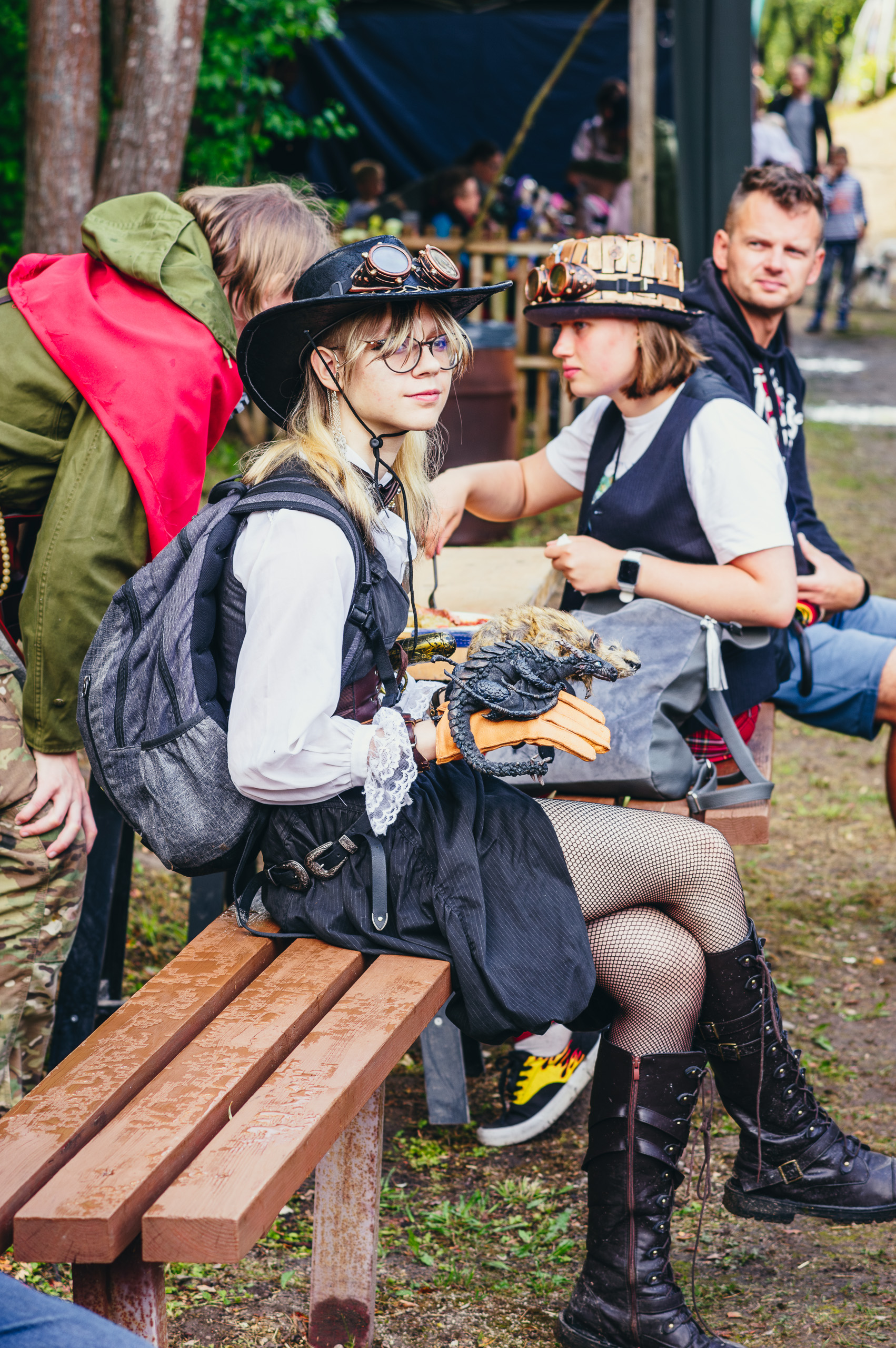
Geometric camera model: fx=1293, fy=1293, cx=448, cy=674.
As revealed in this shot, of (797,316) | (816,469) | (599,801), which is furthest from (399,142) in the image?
(599,801)

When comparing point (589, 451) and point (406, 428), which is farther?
point (589, 451)

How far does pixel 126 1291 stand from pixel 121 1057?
12.7 inches

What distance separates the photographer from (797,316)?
719 inches

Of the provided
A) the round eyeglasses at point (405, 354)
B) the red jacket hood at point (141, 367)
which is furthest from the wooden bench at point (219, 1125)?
the round eyeglasses at point (405, 354)

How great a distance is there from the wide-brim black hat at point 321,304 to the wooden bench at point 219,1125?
96 centimetres

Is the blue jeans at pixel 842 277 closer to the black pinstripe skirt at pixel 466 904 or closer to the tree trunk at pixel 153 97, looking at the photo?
the tree trunk at pixel 153 97

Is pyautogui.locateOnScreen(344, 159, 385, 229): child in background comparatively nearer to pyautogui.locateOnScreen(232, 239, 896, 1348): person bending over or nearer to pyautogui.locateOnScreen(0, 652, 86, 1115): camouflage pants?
pyautogui.locateOnScreen(232, 239, 896, 1348): person bending over

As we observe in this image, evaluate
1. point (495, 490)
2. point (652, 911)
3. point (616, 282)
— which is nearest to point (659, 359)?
point (616, 282)

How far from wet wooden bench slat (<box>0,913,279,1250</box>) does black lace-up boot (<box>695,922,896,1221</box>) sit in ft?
2.56

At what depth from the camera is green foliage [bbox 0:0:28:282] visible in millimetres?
Answer: 7367

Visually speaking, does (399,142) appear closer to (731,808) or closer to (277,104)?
(277,104)

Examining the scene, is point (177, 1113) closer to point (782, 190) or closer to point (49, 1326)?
point (49, 1326)

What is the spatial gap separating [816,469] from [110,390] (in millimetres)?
8035

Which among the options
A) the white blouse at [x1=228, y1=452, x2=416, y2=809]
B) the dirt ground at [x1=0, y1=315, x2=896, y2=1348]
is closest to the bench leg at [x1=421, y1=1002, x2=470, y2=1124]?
the dirt ground at [x1=0, y1=315, x2=896, y2=1348]
